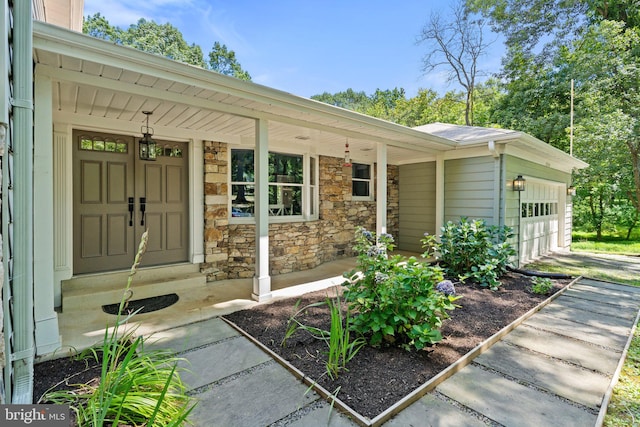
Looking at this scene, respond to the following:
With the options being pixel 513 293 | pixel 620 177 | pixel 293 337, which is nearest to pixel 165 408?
pixel 293 337

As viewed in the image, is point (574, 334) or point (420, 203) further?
point (420, 203)

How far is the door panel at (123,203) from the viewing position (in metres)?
3.90

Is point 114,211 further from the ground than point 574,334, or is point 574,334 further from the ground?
point 114,211

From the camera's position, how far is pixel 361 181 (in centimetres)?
720

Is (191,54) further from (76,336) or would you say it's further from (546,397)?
(546,397)

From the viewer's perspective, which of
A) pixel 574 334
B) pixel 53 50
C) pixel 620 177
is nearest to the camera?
pixel 53 50

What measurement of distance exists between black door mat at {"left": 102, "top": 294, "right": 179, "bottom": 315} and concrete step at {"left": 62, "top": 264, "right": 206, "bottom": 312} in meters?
0.08

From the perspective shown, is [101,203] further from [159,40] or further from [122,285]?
[159,40]

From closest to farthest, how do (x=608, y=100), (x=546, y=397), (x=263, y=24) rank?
(x=546, y=397) < (x=608, y=100) < (x=263, y=24)

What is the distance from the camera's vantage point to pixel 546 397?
2.06 m

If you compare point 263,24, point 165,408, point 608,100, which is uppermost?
point 263,24

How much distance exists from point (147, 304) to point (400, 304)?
303cm

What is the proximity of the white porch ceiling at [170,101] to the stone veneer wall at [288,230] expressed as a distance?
2.65 ft

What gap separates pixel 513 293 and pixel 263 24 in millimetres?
11275
